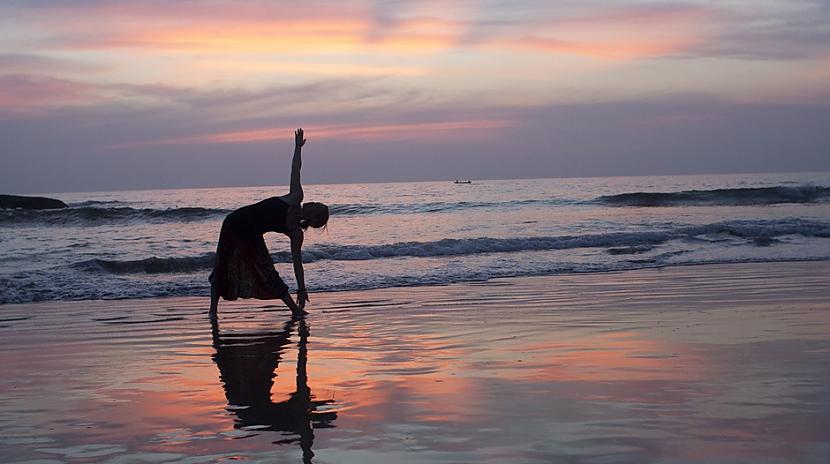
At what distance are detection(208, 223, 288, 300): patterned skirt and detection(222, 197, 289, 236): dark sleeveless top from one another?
9 cm

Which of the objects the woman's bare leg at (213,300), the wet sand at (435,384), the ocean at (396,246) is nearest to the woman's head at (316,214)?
the wet sand at (435,384)

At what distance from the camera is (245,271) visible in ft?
26.7

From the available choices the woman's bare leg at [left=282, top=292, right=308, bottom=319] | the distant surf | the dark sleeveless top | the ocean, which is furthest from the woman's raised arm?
the distant surf

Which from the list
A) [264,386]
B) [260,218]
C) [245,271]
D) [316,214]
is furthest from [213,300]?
[264,386]

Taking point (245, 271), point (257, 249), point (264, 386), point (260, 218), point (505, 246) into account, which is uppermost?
point (260, 218)

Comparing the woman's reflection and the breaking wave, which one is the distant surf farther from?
the woman's reflection

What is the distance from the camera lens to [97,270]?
1430 cm

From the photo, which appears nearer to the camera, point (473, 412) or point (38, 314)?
point (473, 412)

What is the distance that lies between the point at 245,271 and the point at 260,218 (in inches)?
23.0

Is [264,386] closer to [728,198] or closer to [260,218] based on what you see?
[260,218]

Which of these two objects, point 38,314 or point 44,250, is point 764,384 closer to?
point 38,314

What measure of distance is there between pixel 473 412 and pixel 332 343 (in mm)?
2566

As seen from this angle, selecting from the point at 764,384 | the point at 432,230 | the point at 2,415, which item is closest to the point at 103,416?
the point at 2,415

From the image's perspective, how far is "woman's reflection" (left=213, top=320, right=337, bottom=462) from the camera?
4055 mm
